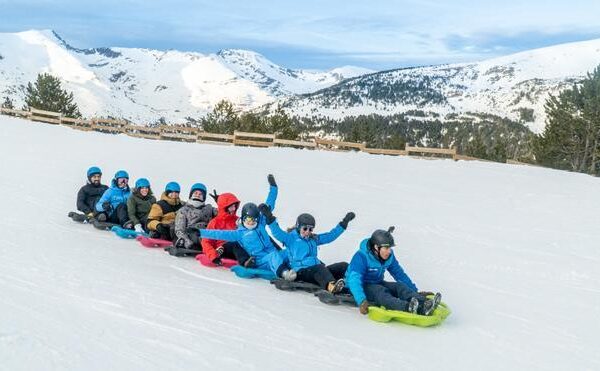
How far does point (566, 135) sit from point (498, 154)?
1036 cm

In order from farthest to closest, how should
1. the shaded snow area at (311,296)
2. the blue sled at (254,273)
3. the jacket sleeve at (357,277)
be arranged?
the blue sled at (254,273)
the jacket sleeve at (357,277)
the shaded snow area at (311,296)

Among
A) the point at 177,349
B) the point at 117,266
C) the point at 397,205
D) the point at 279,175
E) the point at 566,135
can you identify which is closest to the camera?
the point at 177,349

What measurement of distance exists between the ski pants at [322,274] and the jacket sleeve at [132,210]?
4.00 meters

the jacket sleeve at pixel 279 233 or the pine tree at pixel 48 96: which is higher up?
the pine tree at pixel 48 96

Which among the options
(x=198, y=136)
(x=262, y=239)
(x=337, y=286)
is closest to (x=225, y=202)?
(x=262, y=239)

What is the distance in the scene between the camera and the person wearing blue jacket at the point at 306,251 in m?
7.63

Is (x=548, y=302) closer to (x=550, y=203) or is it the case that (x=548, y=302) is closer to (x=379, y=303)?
(x=379, y=303)

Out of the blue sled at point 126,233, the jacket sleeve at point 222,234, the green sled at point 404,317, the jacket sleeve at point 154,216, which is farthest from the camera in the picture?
the blue sled at point 126,233

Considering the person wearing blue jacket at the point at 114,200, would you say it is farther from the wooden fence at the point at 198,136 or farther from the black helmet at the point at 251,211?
the wooden fence at the point at 198,136

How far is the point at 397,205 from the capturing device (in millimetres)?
15742

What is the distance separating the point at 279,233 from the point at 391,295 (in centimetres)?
164

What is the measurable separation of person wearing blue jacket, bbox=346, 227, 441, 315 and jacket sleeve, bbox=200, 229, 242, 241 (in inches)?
81.9

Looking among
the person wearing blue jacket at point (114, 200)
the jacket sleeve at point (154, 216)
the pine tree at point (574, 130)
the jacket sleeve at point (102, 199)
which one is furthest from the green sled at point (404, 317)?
the pine tree at point (574, 130)

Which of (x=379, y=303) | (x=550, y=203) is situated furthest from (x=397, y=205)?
(x=379, y=303)
